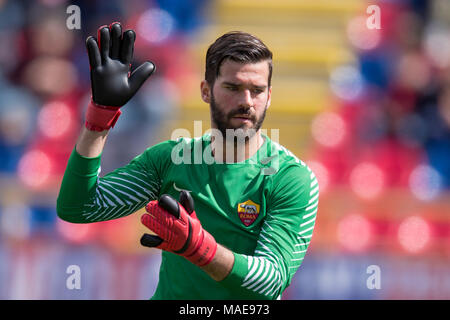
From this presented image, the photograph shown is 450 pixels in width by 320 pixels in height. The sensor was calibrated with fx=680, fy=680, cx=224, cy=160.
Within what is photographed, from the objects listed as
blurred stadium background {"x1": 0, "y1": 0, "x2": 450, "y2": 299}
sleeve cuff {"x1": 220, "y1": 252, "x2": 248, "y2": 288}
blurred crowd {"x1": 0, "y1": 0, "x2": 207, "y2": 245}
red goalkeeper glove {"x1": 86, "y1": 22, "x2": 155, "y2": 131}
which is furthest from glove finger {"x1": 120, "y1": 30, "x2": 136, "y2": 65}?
blurred crowd {"x1": 0, "y1": 0, "x2": 207, "y2": 245}

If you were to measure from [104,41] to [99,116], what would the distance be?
0.30 meters

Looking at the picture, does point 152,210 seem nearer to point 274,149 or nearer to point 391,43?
point 274,149

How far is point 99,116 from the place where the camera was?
2.70m

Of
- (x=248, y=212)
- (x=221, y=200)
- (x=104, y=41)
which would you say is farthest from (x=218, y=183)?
(x=104, y=41)

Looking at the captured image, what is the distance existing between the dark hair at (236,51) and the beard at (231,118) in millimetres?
141

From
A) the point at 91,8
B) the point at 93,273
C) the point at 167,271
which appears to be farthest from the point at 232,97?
the point at 91,8

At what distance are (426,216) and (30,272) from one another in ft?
13.0

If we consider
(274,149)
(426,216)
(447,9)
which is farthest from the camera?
(447,9)

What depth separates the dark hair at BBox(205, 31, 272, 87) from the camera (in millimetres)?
2834

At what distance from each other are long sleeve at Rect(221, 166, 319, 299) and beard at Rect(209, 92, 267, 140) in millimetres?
230

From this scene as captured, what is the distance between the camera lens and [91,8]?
930 cm

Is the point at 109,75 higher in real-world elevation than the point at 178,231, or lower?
higher

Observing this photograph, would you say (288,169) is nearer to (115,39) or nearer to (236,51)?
(236,51)

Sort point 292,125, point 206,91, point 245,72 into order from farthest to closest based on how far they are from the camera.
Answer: point 292,125 < point 206,91 < point 245,72
